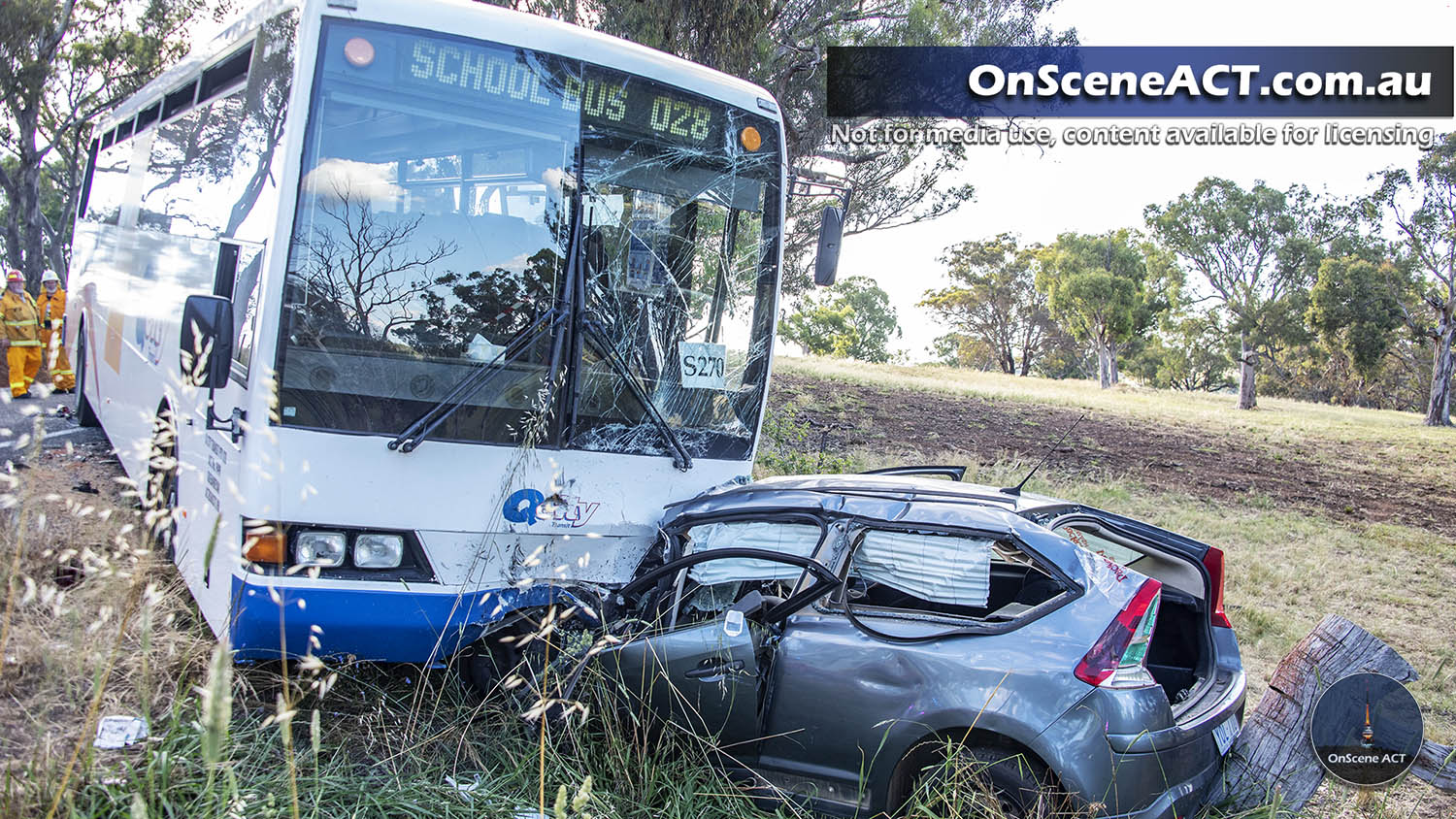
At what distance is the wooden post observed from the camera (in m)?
3.88

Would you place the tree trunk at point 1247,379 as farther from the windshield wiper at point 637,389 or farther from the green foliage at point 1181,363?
the windshield wiper at point 637,389

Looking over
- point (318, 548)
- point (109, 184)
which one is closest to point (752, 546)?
point (318, 548)

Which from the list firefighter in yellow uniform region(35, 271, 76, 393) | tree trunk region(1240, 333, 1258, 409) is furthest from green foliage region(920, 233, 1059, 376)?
firefighter in yellow uniform region(35, 271, 76, 393)

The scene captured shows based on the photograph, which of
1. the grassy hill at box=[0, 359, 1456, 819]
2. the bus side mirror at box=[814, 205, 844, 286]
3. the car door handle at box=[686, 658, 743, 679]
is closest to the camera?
the grassy hill at box=[0, 359, 1456, 819]

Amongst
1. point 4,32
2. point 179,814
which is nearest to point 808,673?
point 179,814

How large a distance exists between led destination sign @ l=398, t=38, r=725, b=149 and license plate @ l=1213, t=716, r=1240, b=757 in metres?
3.57

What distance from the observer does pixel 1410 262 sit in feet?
85.5

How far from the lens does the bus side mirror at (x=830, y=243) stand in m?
5.36

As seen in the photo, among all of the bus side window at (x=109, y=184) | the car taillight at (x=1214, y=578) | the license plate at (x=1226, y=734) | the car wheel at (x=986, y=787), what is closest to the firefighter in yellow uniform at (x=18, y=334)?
the bus side window at (x=109, y=184)

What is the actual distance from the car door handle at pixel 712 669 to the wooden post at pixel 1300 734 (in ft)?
6.70

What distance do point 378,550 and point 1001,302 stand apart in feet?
161

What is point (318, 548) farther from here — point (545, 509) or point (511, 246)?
point (511, 246)

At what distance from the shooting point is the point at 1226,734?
384 centimetres

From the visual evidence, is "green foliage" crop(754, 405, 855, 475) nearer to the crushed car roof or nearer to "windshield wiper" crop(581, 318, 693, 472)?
"windshield wiper" crop(581, 318, 693, 472)
